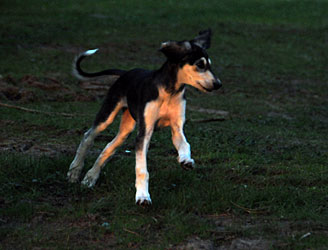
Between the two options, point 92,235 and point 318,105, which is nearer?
point 92,235

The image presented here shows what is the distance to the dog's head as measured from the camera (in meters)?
6.36

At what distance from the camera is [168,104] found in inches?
262

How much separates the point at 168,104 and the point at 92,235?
1.66 meters

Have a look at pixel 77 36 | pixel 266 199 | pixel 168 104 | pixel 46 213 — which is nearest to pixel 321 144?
pixel 266 199

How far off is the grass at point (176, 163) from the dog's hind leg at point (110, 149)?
159 millimetres

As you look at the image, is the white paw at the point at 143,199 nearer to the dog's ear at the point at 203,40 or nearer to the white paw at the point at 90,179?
the white paw at the point at 90,179

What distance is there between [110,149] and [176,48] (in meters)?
1.69

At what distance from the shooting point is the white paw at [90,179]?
7294 mm

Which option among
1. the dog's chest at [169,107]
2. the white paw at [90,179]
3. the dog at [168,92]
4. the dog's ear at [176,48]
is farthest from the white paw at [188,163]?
the white paw at [90,179]

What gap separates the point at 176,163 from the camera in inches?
320

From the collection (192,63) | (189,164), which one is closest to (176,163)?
(189,164)

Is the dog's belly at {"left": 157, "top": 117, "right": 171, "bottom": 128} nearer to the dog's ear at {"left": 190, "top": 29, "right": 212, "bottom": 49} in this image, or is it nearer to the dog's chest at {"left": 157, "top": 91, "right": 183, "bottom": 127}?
the dog's chest at {"left": 157, "top": 91, "right": 183, "bottom": 127}

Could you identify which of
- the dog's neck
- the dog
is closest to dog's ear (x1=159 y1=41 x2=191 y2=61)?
the dog

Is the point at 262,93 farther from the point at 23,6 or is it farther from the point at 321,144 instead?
the point at 23,6
